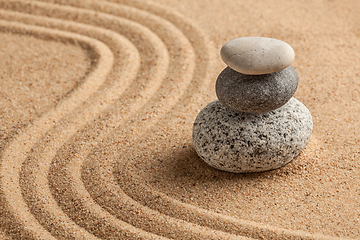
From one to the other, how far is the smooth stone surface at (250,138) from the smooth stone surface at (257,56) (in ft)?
1.38

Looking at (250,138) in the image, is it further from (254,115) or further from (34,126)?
(34,126)

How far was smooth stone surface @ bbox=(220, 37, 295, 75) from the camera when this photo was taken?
8.66 feet

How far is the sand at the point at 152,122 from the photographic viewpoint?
2.75 metres

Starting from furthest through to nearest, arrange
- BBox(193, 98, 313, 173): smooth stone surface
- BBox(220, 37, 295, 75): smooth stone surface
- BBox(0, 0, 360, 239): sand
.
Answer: BBox(193, 98, 313, 173): smooth stone surface → BBox(0, 0, 360, 239): sand → BBox(220, 37, 295, 75): smooth stone surface

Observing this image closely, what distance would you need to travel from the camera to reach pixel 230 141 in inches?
113

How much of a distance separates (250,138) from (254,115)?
20cm

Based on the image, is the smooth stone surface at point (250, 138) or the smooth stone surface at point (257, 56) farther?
the smooth stone surface at point (250, 138)

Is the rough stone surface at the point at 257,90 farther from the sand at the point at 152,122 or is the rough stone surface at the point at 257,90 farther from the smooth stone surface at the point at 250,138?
the sand at the point at 152,122

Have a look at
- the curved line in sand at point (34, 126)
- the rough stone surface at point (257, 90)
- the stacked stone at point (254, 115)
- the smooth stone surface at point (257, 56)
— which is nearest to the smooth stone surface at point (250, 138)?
the stacked stone at point (254, 115)

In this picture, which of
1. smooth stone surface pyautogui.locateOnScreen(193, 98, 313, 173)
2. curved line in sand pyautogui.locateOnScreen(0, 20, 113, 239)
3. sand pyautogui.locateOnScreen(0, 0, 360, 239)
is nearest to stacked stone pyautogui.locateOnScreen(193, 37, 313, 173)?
smooth stone surface pyautogui.locateOnScreen(193, 98, 313, 173)

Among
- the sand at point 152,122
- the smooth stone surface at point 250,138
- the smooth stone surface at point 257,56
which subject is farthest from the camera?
the smooth stone surface at point 250,138

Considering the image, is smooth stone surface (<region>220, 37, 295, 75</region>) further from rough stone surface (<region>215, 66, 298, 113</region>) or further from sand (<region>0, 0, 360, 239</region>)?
sand (<region>0, 0, 360, 239</region>)

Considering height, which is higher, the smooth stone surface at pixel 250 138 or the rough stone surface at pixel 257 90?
the rough stone surface at pixel 257 90

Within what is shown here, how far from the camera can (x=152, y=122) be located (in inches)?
143
